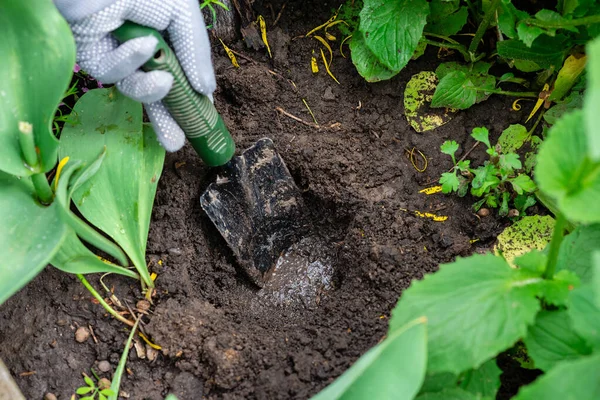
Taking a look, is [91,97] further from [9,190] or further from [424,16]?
[424,16]

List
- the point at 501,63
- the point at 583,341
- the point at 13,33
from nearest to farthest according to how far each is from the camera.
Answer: the point at 583,341 < the point at 13,33 < the point at 501,63

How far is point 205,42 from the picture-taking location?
1.27 meters

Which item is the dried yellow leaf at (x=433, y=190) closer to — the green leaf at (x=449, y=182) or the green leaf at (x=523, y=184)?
the green leaf at (x=449, y=182)

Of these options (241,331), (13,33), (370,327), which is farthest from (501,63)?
(13,33)

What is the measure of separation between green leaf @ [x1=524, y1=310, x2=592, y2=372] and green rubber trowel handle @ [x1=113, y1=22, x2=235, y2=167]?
0.84m

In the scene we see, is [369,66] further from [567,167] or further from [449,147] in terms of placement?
[567,167]

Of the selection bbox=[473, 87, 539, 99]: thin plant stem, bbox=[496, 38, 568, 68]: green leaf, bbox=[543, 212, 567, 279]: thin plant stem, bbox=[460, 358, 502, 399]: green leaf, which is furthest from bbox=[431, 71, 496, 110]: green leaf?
bbox=[460, 358, 502, 399]: green leaf

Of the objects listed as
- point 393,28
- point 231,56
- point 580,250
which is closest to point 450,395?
point 580,250

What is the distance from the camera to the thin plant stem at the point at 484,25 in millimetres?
1531

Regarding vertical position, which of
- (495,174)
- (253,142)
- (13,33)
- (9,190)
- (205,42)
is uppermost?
(13,33)

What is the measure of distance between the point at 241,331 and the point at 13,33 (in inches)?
33.3

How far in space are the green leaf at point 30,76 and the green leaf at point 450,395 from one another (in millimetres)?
892

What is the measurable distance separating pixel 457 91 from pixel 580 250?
2.17 feet

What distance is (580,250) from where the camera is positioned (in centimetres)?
112
